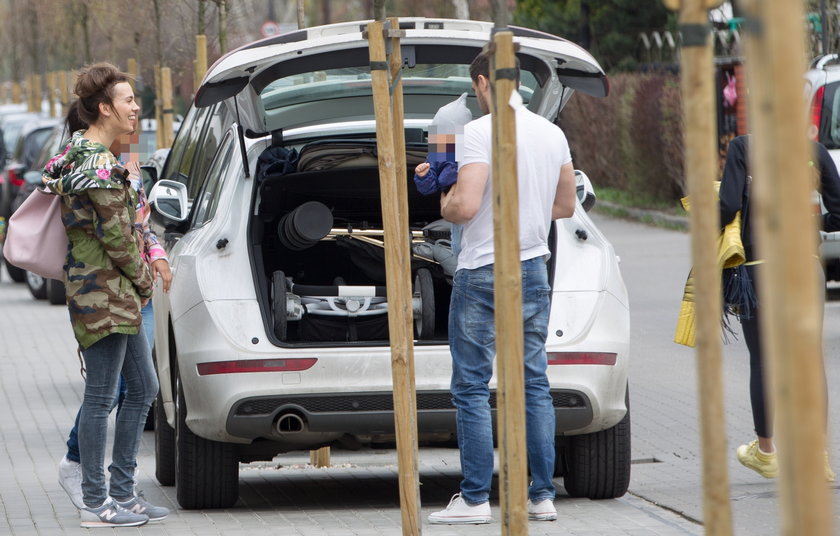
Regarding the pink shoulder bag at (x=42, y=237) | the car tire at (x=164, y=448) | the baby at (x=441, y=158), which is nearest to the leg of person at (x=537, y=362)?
the baby at (x=441, y=158)

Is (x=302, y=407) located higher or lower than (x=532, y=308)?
lower

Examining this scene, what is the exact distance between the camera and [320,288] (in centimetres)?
709

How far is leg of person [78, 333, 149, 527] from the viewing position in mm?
6188

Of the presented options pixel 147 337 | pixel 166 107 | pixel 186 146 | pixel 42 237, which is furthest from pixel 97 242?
pixel 166 107

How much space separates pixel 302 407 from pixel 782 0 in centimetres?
419

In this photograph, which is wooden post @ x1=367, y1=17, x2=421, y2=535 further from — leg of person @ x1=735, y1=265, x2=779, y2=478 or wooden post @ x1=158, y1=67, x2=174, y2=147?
wooden post @ x1=158, y1=67, x2=174, y2=147

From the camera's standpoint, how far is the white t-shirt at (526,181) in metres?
5.76

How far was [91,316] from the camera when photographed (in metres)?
6.05

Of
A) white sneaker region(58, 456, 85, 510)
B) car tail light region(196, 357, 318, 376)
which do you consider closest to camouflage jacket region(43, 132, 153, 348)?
car tail light region(196, 357, 318, 376)

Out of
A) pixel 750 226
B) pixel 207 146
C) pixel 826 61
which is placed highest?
pixel 826 61

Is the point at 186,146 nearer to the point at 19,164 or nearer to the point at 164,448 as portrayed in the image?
the point at 164,448

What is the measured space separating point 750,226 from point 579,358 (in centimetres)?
99

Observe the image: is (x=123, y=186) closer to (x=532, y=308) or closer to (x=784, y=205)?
(x=532, y=308)

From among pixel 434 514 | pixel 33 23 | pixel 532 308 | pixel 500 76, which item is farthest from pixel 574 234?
pixel 33 23
